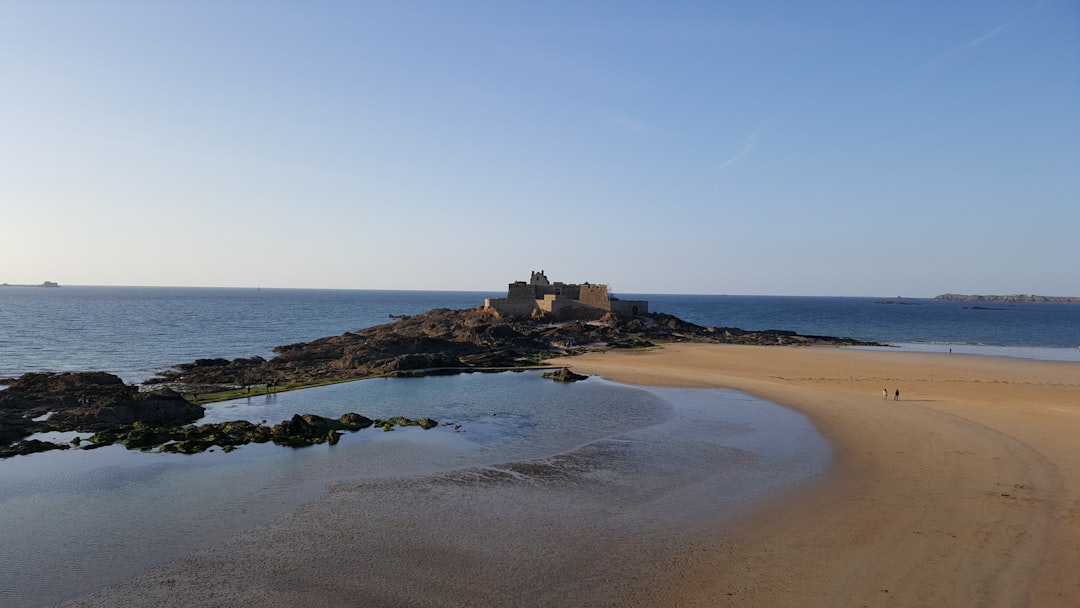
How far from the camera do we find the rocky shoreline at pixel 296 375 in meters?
21.2

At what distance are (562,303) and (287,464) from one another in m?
47.1

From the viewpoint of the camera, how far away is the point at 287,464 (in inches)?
722

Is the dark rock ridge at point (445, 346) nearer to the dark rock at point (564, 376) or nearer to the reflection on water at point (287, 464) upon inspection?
the dark rock at point (564, 376)

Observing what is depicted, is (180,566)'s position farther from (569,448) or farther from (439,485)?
(569,448)

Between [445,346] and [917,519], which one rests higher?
[445,346]

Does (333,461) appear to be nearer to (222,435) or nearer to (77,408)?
(222,435)

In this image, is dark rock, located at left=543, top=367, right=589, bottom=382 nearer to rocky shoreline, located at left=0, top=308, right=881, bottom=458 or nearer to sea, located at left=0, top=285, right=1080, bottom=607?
rocky shoreline, located at left=0, top=308, right=881, bottom=458

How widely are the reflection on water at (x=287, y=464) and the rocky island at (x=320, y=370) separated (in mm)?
1288

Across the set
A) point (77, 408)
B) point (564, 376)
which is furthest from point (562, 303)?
point (77, 408)

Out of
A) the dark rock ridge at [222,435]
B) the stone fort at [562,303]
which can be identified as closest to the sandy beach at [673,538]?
the dark rock ridge at [222,435]

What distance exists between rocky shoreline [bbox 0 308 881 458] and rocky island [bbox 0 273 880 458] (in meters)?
0.05

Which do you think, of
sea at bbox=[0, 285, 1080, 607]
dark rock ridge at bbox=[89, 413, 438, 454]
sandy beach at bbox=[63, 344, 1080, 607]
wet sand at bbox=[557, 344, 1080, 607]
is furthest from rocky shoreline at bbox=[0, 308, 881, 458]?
wet sand at bbox=[557, 344, 1080, 607]

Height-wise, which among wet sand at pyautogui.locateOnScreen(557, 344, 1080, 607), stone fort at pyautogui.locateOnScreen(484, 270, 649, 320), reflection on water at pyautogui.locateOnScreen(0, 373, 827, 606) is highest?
stone fort at pyautogui.locateOnScreen(484, 270, 649, 320)

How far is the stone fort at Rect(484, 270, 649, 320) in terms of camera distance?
63.8 m
